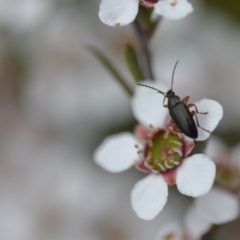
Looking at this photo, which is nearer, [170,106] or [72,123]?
[170,106]

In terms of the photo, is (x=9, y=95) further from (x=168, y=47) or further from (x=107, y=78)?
(x=168, y=47)

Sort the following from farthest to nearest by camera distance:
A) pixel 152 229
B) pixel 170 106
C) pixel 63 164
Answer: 1. pixel 63 164
2. pixel 152 229
3. pixel 170 106

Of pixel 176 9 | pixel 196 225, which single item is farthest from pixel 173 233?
pixel 176 9

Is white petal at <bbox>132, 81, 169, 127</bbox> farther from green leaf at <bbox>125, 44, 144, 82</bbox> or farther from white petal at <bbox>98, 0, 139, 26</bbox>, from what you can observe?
white petal at <bbox>98, 0, 139, 26</bbox>

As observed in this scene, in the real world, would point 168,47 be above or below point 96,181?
above

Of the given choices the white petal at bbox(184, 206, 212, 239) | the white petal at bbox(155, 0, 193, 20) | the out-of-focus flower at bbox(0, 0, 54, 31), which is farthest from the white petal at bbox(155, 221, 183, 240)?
the out-of-focus flower at bbox(0, 0, 54, 31)

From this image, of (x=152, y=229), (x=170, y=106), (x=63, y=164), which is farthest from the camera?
(x=63, y=164)

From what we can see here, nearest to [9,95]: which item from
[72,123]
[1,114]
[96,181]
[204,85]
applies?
[1,114]

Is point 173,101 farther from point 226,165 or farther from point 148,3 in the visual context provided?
point 226,165

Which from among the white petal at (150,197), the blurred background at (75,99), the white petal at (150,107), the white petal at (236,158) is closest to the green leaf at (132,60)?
the white petal at (150,107)
